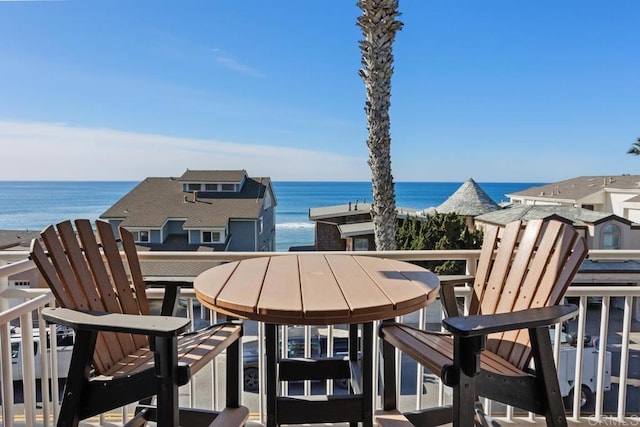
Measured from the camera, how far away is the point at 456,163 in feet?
133

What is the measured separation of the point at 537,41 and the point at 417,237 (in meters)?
15.4

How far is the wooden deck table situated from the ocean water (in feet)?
32.4

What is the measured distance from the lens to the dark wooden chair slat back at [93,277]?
4.78 feet

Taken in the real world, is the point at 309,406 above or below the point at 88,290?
below

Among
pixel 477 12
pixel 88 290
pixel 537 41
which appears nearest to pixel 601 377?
pixel 88 290

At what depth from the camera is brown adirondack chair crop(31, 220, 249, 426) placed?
121cm

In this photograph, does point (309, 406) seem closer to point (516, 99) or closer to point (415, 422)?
point (415, 422)

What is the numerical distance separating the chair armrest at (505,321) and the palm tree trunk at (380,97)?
150 inches

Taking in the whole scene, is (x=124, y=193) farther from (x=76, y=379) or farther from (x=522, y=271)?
(x=522, y=271)

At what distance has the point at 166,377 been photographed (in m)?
1.19

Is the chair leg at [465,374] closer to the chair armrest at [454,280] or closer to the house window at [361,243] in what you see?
the chair armrest at [454,280]

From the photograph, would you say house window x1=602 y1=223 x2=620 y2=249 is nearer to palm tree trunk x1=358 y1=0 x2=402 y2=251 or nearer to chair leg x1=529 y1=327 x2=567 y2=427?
palm tree trunk x1=358 y1=0 x2=402 y2=251

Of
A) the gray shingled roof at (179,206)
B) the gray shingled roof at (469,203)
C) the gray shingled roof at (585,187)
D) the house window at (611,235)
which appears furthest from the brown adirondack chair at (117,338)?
the gray shingled roof at (585,187)

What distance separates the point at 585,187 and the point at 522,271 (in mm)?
24736
